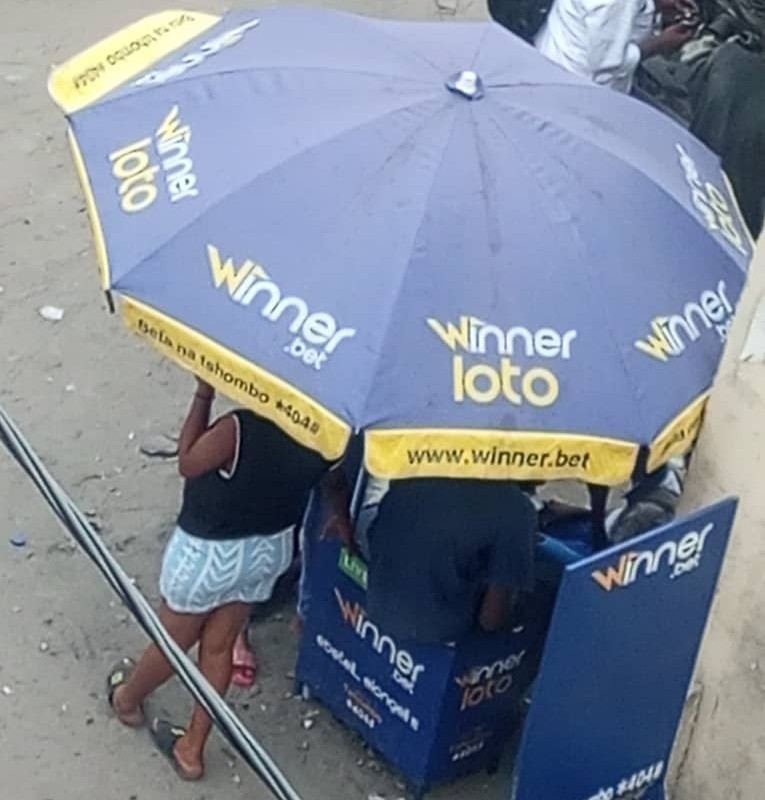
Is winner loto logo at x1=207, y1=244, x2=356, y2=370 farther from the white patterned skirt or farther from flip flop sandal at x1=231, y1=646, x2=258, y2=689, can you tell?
flip flop sandal at x1=231, y1=646, x2=258, y2=689

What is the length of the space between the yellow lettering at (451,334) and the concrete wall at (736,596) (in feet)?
2.46

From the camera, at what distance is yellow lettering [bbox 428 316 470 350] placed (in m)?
4.11

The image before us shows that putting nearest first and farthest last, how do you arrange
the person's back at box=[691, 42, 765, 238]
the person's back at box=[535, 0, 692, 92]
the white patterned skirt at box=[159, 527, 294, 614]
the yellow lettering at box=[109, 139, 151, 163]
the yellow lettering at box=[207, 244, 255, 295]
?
1. the yellow lettering at box=[207, 244, 255, 295]
2. the yellow lettering at box=[109, 139, 151, 163]
3. the white patterned skirt at box=[159, 527, 294, 614]
4. the person's back at box=[691, 42, 765, 238]
5. the person's back at box=[535, 0, 692, 92]

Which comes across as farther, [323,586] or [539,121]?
[323,586]

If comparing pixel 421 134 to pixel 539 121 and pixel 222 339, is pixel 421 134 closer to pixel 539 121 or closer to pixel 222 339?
pixel 539 121

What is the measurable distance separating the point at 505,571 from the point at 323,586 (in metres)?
0.71

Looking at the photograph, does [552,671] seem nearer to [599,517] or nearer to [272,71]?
[599,517]

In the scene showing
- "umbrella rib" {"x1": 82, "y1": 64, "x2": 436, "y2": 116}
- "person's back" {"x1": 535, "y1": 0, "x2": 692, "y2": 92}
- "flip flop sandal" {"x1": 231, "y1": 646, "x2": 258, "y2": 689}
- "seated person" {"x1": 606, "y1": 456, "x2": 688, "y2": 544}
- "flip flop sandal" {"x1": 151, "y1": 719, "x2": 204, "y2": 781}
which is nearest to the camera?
"umbrella rib" {"x1": 82, "y1": 64, "x2": 436, "y2": 116}

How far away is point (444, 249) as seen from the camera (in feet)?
13.8

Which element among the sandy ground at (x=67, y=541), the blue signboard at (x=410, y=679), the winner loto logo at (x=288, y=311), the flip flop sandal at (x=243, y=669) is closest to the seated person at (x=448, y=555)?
the blue signboard at (x=410, y=679)

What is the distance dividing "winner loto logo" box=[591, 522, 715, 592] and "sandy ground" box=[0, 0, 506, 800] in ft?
3.99

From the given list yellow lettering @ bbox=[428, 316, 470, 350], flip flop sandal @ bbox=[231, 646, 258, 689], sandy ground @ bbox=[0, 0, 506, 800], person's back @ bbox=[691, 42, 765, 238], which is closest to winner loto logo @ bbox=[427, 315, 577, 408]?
yellow lettering @ bbox=[428, 316, 470, 350]

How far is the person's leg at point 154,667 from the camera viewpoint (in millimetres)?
5074

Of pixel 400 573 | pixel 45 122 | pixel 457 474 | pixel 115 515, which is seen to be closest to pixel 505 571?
pixel 400 573
